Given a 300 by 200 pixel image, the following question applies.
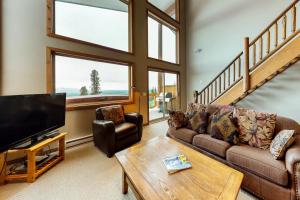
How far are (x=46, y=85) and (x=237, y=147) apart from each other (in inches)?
129

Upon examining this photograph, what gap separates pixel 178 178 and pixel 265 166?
38.0 inches

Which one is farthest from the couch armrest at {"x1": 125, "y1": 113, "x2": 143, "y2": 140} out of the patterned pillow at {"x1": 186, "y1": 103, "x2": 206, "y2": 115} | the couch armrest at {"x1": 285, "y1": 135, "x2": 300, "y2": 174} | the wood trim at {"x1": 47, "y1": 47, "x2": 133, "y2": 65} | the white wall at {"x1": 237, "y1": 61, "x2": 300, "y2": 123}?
the white wall at {"x1": 237, "y1": 61, "x2": 300, "y2": 123}

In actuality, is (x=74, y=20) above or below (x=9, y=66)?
above

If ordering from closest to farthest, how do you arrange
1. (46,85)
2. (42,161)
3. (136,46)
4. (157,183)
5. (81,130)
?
(157,183)
(42,161)
(46,85)
(81,130)
(136,46)

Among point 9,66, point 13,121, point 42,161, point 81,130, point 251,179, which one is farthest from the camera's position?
point 81,130

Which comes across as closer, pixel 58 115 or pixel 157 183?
pixel 157 183

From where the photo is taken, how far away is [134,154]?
5.44 feet

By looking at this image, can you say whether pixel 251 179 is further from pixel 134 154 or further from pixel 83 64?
pixel 83 64

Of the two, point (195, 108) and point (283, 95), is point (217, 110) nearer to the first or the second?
point (195, 108)

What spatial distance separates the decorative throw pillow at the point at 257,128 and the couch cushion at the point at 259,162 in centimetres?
10

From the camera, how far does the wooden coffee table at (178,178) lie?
104 centimetres

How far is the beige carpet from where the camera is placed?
5.27 feet

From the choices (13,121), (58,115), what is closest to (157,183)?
(13,121)

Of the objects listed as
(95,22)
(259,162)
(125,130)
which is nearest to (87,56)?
(95,22)
